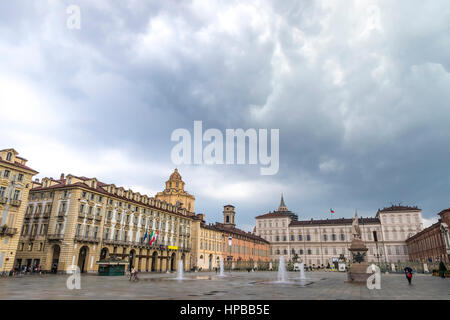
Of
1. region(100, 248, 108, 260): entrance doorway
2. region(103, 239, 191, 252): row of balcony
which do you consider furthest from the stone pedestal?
region(100, 248, 108, 260): entrance doorway

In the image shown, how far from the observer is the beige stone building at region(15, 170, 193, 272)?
150 ft

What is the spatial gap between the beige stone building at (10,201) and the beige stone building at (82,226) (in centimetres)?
830

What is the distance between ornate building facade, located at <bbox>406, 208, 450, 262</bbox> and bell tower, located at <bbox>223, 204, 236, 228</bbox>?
59210mm

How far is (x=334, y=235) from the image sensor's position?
386 feet

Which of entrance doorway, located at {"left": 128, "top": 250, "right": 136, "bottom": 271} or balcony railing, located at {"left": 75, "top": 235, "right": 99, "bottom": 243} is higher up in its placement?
balcony railing, located at {"left": 75, "top": 235, "right": 99, "bottom": 243}

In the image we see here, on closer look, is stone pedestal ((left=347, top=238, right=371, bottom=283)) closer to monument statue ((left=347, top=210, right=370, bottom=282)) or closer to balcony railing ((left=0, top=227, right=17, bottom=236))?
monument statue ((left=347, top=210, right=370, bottom=282))

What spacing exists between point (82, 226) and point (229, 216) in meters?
72.0

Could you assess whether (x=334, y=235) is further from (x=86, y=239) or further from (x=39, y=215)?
(x=39, y=215)

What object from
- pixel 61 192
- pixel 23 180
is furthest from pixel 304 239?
pixel 23 180

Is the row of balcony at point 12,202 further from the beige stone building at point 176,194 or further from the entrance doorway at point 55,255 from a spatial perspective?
the beige stone building at point 176,194

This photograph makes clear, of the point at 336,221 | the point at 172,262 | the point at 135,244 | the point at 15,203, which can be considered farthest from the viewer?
the point at 336,221

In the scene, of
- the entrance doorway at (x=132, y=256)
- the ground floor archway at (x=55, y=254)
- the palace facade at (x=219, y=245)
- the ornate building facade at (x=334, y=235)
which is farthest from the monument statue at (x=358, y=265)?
the ornate building facade at (x=334, y=235)

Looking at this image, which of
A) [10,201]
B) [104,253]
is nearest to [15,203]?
[10,201]

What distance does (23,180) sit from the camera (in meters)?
39.3
